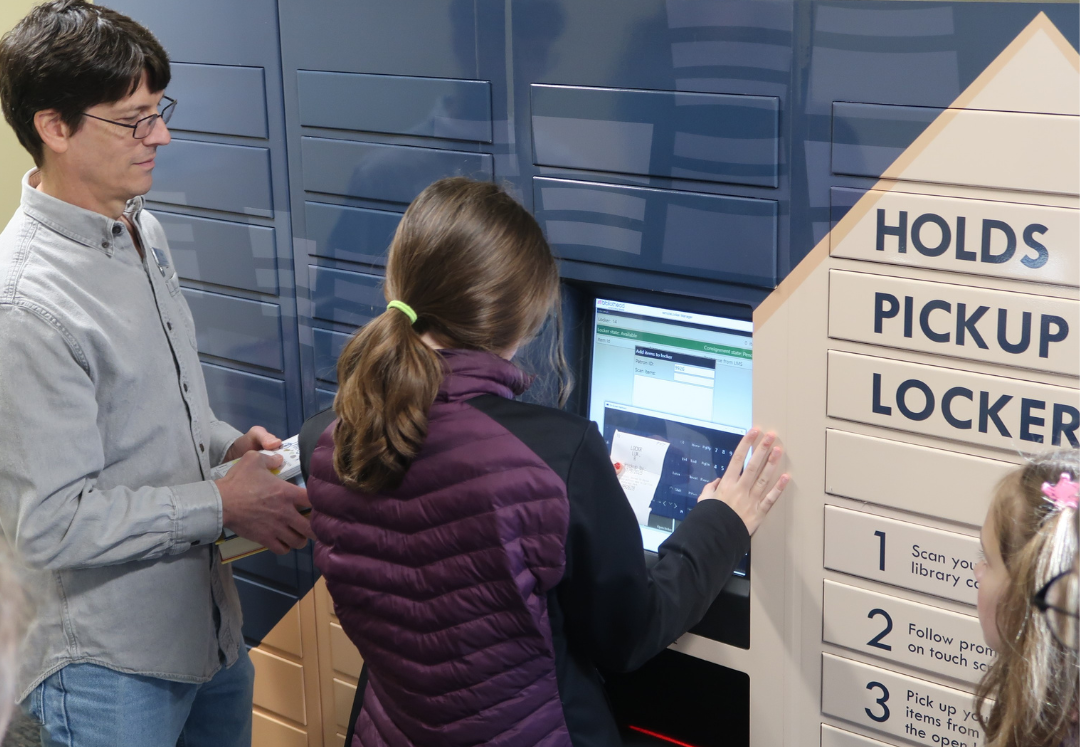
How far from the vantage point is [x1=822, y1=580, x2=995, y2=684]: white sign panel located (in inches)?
64.6

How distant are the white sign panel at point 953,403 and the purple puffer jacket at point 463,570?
0.57 m

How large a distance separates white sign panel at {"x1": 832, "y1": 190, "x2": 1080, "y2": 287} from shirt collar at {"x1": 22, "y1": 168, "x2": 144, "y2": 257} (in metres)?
1.16

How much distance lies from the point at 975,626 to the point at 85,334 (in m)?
1.42

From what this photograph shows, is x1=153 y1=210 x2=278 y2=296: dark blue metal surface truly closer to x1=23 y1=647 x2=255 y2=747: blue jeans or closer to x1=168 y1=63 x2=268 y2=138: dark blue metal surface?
x1=168 y1=63 x2=268 y2=138: dark blue metal surface

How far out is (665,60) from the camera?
5.75 feet

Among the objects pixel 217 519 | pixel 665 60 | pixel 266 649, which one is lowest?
pixel 266 649

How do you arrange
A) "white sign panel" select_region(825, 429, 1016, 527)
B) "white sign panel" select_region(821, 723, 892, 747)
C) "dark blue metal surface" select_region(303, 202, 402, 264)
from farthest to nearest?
"dark blue metal surface" select_region(303, 202, 402, 264), "white sign panel" select_region(821, 723, 892, 747), "white sign panel" select_region(825, 429, 1016, 527)

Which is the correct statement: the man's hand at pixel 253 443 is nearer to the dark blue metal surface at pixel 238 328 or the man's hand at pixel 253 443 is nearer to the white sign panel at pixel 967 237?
the dark blue metal surface at pixel 238 328

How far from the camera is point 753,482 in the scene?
176 centimetres

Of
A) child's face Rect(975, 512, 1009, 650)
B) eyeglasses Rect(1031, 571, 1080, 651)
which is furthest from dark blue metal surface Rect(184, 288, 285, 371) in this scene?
eyeglasses Rect(1031, 571, 1080, 651)

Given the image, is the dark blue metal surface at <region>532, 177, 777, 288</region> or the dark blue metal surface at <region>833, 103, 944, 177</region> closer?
the dark blue metal surface at <region>833, 103, 944, 177</region>

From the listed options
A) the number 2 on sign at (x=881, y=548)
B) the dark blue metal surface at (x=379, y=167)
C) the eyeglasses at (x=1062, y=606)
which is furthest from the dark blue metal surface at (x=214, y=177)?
the eyeglasses at (x=1062, y=606)

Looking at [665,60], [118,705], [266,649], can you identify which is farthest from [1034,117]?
[266,649]

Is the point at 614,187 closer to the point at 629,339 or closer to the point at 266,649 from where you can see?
the point at 629,339
